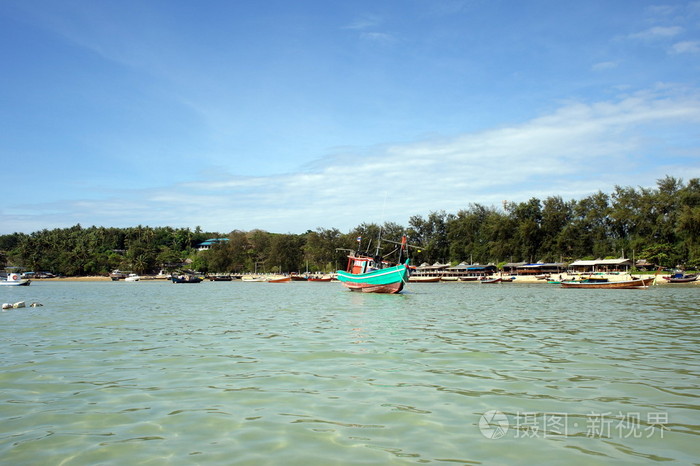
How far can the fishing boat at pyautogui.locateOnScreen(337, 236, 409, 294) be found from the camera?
45763 millimetres

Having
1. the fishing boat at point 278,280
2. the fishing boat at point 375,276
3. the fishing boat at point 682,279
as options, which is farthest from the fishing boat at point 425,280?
the fishing boat at point 375,276

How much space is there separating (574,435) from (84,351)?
1247cm

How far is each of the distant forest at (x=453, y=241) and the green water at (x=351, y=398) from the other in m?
65.8

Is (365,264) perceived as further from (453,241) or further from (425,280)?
(453,241)

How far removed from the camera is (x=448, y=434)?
6.49m

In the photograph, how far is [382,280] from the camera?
47.0 metres

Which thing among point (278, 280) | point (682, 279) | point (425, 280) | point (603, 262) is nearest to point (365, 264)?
point (682, 279)

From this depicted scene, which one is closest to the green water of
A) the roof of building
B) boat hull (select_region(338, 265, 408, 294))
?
boat hull (select_region(338, 265, 408, 294))

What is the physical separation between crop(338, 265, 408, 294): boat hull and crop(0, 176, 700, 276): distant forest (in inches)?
1168

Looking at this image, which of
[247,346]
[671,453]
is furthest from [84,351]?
[671,453]

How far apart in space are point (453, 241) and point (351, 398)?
116 metres

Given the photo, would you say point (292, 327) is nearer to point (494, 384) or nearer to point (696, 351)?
point (494, 384)

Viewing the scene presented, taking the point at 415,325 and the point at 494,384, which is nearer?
the point at 494,384

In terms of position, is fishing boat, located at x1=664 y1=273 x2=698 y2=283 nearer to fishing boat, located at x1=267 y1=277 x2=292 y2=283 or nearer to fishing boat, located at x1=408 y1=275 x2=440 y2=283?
fishing boat, located at x1=408 y1=275 x2=440 y2=283
